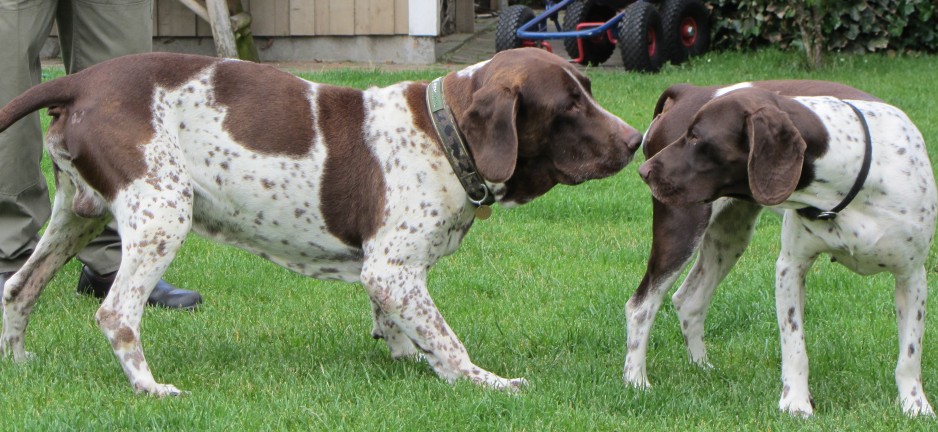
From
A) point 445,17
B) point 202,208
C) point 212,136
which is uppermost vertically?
point 212,136

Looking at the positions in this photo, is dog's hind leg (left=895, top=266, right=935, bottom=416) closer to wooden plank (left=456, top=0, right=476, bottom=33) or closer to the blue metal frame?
the blue metal frame

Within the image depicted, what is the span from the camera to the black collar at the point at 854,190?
385 cm

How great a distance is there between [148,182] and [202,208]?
0.28 metres

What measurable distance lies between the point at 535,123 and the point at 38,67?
2.34 m

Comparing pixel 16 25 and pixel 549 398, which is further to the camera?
pixel 16 25

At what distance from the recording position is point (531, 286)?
5652 mm

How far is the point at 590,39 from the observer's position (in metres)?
13.1

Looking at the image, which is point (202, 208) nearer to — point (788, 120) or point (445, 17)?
point (788, 120)

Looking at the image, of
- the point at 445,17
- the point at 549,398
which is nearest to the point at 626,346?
the point at 549,398

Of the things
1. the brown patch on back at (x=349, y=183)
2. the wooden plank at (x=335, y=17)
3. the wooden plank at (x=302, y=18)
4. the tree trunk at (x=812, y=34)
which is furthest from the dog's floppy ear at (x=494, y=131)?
the wooden plank at (x=302, y=18)

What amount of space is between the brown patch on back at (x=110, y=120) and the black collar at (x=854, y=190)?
2220 millimetres

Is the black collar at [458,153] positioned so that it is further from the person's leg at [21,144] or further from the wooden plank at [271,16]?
the wooden plank at [271,16]

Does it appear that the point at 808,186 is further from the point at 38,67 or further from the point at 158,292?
the point at 38,67

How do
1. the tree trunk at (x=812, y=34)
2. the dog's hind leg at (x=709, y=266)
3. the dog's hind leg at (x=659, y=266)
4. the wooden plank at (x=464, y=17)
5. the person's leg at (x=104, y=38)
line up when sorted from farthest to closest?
the wooden plank at (x=464, y=17) → the tree trunk at (x=812, y=34) → the person's leg at (x=104, y=38) → the dog's hind leg at (x=709, y=266) → the dog's hind leg at (x=659, y=266)
